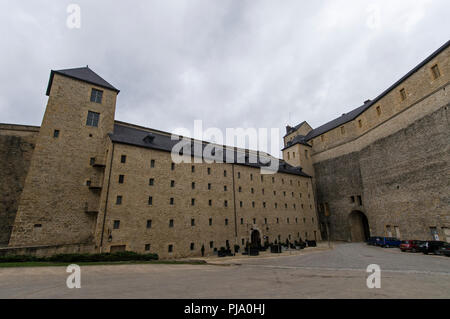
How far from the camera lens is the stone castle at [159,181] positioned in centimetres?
2161

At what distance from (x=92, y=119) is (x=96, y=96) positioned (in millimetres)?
3321

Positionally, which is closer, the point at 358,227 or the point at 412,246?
the point at 412,246

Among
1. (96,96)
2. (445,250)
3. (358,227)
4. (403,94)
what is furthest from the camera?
(358,227)

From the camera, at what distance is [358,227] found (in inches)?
1561

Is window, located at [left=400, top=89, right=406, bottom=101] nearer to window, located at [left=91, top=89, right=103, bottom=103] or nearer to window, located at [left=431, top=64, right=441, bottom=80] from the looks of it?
window, located at [left=431, top=64, right=441, bottom=80]

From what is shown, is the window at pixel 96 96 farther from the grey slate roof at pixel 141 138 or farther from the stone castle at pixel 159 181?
the grey slate roof at pixel 141 138

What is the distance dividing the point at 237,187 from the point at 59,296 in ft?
90.7

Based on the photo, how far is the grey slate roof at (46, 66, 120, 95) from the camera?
25013mm

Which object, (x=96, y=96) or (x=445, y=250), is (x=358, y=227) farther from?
(x=96, y=96)

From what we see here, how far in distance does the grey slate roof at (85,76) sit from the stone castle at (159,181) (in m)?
0.18

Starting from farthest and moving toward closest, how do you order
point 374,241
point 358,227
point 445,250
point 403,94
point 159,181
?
point 358,227 → point 374,241 → point 403,94 → point 159,181 → point 445,250

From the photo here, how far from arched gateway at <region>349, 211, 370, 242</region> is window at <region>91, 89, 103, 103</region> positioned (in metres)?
Answer: 46.4

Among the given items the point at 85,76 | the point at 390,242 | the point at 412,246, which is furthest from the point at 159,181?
the point at 390,242
